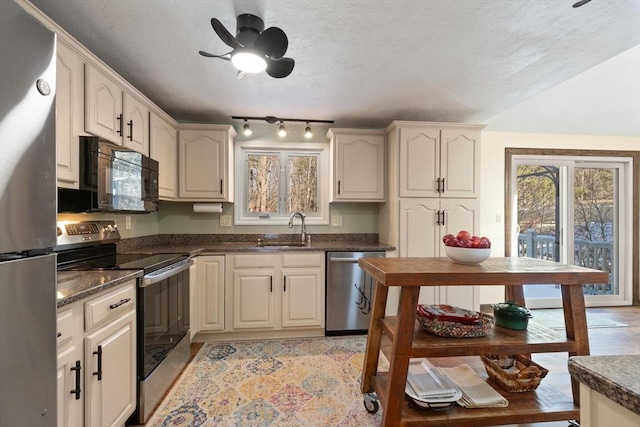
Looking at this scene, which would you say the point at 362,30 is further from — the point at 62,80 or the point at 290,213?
the point at 290,213

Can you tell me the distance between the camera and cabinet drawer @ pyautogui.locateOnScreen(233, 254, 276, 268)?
2.79m

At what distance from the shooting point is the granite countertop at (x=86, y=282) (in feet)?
3.75

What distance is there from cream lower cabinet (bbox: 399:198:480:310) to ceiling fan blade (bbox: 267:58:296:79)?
181 cm

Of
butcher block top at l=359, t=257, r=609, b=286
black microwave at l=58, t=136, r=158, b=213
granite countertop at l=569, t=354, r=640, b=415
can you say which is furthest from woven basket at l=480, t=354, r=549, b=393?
black microwave at l=58, t=136, r=158, b=213

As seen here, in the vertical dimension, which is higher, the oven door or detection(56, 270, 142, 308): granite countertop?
detection(56, 270, 142, 308): granite countertop

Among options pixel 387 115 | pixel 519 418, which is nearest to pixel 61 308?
pixel 519 418

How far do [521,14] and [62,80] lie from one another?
250 centimetres

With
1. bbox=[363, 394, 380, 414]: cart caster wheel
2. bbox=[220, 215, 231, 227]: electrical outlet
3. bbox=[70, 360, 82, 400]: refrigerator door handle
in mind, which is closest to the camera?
bbox=[70, 360, 82, 400]: refrigerator door handle

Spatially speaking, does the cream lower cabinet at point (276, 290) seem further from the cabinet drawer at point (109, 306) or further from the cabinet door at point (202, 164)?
the cabinet drawer at point (109, 306)

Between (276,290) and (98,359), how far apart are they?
163 centimetres

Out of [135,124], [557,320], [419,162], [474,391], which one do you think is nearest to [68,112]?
[135,124]

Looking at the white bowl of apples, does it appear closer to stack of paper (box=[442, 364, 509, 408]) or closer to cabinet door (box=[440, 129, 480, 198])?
stack of paper (box=[442, 364, 509, 408])

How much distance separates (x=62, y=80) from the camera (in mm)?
1471

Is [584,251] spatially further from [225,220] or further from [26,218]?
[26,218]
